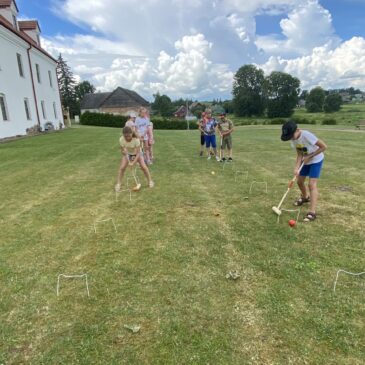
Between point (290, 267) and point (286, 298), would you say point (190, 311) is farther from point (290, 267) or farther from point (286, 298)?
point (290, 267)

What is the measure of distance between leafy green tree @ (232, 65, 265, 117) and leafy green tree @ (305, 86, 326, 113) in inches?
535

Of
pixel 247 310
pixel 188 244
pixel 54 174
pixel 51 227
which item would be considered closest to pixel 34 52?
pixel 54 174

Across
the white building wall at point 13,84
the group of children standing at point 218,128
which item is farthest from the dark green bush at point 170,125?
the group of children standing at point 218,128

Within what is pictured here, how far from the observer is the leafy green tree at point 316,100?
84.2 meters

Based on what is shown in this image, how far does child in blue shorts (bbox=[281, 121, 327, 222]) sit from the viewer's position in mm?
5055

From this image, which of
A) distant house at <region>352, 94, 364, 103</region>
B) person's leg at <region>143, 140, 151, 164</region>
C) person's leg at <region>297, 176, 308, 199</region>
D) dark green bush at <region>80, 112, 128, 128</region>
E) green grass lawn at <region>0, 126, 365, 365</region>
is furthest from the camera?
distant house at <region>352, 94, 364, 103</region>

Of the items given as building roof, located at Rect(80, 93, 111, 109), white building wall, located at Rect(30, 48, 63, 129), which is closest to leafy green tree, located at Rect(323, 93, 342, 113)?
building roof, located at Rect(80, 93, 111, 109)

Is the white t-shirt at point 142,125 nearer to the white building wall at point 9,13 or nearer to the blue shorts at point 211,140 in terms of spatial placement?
the blue shorts at point 211,140

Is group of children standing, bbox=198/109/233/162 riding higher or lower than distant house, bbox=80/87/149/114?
lower

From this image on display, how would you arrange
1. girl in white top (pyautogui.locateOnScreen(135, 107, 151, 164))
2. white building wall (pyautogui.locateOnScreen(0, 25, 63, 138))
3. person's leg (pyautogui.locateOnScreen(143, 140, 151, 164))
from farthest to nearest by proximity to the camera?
white building wall (pyautogui.locateOnScreen(0, 25, 63, 138)) → person's leg (pyautogui.locateOnScreen(143, 140, 151, 164)) → girl in white top (pyautogui.locateOnScreen(135, 107, 151, 164))

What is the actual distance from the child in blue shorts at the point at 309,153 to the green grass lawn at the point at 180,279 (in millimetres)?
419

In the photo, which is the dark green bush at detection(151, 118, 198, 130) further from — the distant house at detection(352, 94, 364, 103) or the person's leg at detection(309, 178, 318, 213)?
the distant house at detection(352, 94, 364, 103)

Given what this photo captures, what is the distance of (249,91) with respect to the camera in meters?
85.2

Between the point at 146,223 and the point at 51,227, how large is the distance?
1631mm
